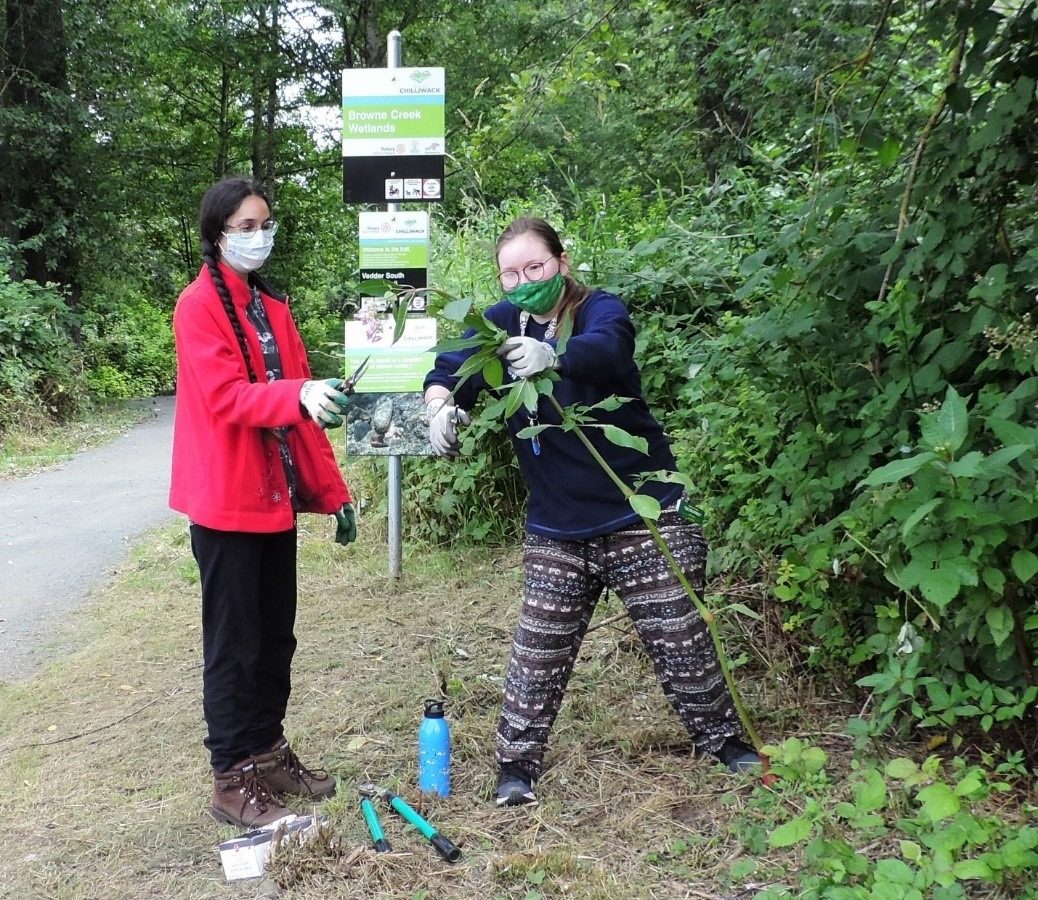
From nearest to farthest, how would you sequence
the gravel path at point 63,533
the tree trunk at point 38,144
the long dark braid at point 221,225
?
the long dark braid at point 221,225
the gravel path at point 63,533
the tree trunk at point 38,144

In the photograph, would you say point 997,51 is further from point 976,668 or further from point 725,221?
point 725,221

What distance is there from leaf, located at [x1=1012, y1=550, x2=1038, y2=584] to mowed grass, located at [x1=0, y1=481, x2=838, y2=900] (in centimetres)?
102

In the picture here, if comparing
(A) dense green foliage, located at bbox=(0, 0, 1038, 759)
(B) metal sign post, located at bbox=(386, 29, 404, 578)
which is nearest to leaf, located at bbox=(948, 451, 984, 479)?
(A) dense green foliage, located at bbox=(0, 0, 1038, 759)

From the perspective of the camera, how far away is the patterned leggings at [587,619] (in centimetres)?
279

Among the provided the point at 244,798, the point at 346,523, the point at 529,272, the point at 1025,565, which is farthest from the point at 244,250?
the point at 1025,565

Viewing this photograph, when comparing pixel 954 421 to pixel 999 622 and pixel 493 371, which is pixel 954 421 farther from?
pixel 493 371

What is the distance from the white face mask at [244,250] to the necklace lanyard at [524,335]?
79cm

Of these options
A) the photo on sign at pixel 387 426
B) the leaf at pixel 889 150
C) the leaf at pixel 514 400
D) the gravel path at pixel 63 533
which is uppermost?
the leaf at pixel 889 150

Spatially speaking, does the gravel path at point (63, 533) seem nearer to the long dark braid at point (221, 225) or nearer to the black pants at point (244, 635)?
the black pants at point (244, 635)

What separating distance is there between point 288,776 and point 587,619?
1083mm

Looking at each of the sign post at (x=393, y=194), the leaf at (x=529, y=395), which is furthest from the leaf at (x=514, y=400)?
the sign post at (x=393, y=194)

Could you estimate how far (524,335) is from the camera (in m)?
2.79

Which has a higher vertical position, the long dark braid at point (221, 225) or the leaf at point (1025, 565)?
the long dark braid at point (221, 225)

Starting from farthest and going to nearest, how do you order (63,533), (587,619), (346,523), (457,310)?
(63,533) < (346,523) < (587,619) < (457,310)
